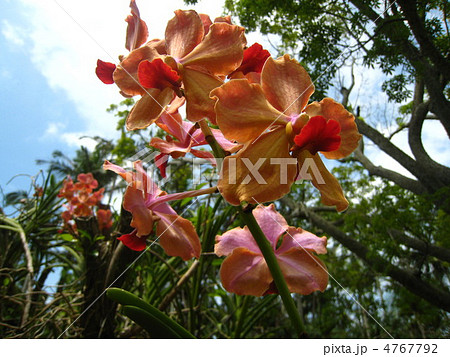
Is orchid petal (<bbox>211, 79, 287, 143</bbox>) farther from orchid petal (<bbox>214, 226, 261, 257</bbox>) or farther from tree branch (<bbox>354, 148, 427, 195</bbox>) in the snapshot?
tree branch (<bbox>354, 148, 427, 195</bbox>)

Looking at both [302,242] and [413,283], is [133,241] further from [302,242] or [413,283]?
[413,283]

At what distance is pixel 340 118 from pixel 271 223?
9.6 inches

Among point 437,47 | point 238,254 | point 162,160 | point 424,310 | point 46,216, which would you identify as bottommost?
point 424,310

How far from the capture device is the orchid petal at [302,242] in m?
0.52

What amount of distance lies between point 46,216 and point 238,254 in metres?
1.72

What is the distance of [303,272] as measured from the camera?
1.60 feet

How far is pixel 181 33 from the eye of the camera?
45 cm

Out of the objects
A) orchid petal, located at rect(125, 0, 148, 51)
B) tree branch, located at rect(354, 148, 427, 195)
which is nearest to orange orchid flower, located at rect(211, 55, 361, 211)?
orchid petal, located at rect(125, 0, 148, 51)

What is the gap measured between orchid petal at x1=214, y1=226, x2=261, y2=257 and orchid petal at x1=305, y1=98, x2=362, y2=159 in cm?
20
